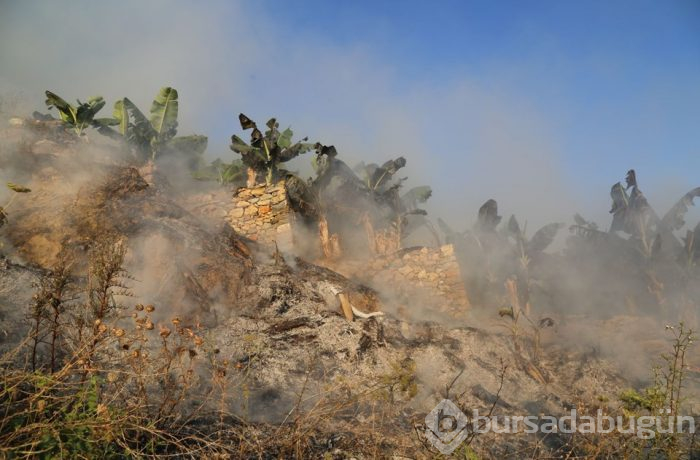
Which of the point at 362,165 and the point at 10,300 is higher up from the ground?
the point at 362,165

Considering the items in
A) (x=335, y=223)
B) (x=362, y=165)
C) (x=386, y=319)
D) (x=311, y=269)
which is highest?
(x=362, y=165)

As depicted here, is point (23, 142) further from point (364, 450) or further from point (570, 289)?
point (570, 289)

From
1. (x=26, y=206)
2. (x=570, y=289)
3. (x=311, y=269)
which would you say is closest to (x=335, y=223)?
(x=311, y=269)

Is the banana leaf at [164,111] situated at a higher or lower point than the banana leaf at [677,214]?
higher

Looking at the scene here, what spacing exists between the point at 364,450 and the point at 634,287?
47.2 ft

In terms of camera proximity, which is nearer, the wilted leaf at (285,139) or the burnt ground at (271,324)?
the burnt ground at (271,324)

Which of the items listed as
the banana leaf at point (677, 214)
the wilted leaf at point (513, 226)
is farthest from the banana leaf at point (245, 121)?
the banana leaf at point (677, 214)

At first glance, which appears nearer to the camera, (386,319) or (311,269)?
(386,319)

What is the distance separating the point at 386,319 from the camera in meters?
8.05

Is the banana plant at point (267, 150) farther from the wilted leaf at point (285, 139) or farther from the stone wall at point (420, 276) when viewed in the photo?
the stone wall at point (420, 276)

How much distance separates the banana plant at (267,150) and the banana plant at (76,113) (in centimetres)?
432

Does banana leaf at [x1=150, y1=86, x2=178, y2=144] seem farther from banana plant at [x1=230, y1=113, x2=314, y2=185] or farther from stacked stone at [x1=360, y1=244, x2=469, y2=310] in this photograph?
stacked stone at [x1=360, y1=244, x2=469, y2=310]

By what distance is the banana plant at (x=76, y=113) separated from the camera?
11.2 m

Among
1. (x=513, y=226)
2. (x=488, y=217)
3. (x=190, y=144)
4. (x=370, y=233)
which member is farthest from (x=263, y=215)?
(x=513, y=226)
